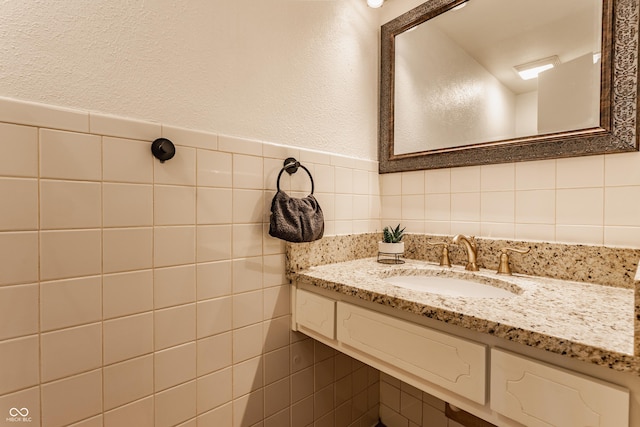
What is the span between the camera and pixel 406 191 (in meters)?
1.40

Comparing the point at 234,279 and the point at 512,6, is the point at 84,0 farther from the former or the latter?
the point at 512,6

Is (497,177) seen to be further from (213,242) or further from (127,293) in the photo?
(127,293)

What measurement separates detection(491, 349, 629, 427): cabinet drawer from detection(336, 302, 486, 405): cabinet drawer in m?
0.04

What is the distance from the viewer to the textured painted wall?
0.69 meters

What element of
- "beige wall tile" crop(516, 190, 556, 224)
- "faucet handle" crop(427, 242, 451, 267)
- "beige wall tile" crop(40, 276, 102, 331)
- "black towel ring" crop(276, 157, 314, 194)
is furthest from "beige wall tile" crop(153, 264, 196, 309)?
"beige wall tile" crop(516, 190, 556, 224)

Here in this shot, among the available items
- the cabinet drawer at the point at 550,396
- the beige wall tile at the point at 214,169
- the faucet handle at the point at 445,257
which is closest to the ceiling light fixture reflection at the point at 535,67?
the faucet handle at the point at 445,257

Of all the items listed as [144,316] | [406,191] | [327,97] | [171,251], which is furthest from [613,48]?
[144,316]

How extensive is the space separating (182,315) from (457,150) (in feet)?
3.90

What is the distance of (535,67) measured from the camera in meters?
1.03

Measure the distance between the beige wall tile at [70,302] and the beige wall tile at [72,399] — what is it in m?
0.14

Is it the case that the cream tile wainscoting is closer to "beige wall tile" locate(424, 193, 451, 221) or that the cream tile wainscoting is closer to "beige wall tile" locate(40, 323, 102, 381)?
"beige wall tile" locate(40, 323, 102, 381)

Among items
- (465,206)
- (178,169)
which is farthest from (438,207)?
(178,169)

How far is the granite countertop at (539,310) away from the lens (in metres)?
0.51

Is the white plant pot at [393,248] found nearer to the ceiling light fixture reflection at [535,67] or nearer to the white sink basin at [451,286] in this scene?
the white sink basin at [451,286]
